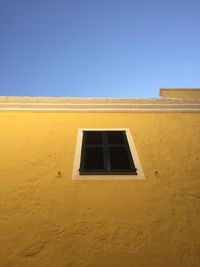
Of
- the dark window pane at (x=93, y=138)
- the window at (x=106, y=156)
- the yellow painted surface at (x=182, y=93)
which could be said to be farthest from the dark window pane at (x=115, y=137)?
the yellow painted surface at (x=182, y=93)

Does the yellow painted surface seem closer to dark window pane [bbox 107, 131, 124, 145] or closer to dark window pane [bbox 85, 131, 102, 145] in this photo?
dark window pane [bbox 107, 131, 124, 145]

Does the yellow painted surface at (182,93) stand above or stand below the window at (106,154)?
above

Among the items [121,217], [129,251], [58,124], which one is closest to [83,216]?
[121,217]

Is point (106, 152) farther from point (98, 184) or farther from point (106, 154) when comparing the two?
point (98, 184)

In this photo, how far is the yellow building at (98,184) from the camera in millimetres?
3594

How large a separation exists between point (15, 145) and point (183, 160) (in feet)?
10.7

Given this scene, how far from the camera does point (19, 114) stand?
6.95 metres

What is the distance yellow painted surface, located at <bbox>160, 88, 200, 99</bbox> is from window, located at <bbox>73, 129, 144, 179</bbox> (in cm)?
587

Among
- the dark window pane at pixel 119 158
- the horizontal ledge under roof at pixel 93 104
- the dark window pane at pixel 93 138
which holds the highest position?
the horizontal ledge under roof at pixel 93 104

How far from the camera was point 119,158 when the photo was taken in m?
5.41

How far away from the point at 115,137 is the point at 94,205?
7.05ft

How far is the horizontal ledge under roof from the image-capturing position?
7.17 m

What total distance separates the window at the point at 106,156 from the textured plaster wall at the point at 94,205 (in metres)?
0.16

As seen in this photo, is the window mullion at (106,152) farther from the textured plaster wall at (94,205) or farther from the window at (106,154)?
the textured plaster wall at (94,205)
